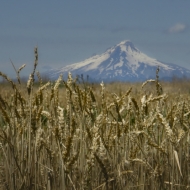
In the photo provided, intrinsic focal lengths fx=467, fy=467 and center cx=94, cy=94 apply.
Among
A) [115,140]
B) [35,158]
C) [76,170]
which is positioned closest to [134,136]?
[115,140]

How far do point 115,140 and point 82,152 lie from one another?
0.33 meters

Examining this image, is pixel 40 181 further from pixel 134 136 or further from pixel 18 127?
pixel 134 136

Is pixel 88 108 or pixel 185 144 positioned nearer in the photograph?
pixel 88 108

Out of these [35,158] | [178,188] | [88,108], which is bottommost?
[178,188]

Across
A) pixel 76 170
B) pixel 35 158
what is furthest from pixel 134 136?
pixel 35 158

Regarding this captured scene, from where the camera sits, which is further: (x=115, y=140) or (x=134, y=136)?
(x=115, y=140)

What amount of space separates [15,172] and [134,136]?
880 mm

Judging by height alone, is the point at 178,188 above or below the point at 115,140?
below

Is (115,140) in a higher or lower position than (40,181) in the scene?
higher

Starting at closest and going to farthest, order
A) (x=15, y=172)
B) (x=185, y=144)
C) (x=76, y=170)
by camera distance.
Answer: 1. (x=76, y=170)
2. (x=15, y=172)
3. (x=185, y=144)

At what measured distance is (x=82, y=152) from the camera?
319 cm

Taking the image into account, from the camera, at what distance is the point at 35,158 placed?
3.10 metres

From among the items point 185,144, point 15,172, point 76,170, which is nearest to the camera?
point 76,170

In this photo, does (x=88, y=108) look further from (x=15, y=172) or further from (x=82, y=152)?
(x=15, y=172)
